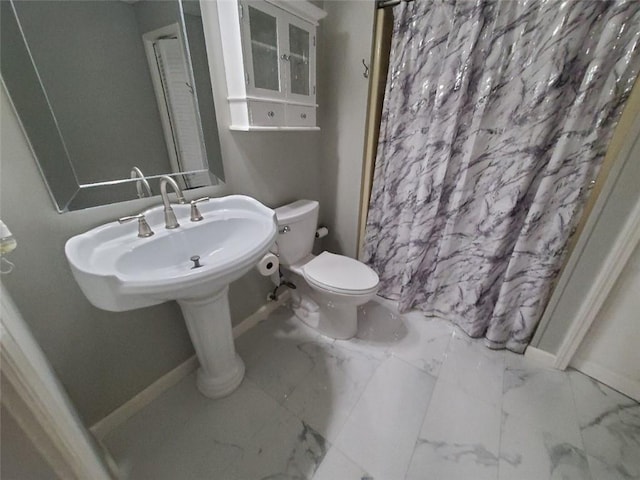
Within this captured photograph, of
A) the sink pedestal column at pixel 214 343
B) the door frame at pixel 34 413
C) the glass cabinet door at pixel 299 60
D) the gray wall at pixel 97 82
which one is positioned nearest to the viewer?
the door frame at pixel 34 413

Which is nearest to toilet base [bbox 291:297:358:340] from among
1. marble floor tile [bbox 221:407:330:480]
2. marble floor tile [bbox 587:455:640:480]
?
marble floor tile [bbox 221:407:330:480]

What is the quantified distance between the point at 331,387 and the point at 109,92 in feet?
4.82

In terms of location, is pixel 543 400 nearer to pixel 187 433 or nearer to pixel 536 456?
pixel 536 456

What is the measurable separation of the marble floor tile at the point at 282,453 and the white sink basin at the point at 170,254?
2.26 ft

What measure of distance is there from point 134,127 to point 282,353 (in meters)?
1.23

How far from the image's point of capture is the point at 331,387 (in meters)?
1.25

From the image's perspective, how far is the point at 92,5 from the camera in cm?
80

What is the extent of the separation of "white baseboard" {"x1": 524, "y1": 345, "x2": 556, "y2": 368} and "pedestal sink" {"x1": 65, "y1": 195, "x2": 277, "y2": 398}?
4.84 feet

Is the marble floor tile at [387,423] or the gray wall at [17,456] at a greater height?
the gray wall at [17,456]

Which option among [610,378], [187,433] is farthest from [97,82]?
[610,378]

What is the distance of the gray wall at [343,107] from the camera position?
4.45 ft

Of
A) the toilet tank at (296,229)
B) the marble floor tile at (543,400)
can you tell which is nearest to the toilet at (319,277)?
the toilet tank at (296,229)

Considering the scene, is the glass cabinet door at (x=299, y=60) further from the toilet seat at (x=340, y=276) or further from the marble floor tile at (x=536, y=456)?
the marble floor tile at (x=536, y=456)

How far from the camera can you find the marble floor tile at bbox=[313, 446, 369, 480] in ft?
3.06
